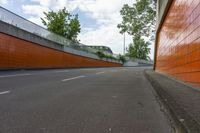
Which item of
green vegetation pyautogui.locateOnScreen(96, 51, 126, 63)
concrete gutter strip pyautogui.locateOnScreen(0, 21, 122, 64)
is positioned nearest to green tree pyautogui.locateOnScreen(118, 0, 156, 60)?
concrete gutter strip pyautogui.locateOnScreen(0, 21, 122, 64)

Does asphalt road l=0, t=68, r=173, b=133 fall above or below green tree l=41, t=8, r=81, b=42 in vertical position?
below

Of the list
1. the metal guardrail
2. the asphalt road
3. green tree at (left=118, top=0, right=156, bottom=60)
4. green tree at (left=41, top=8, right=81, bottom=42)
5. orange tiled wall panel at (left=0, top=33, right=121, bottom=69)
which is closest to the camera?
the asphalt road

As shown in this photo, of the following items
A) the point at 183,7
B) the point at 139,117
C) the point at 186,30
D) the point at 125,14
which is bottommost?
the point at 139,117

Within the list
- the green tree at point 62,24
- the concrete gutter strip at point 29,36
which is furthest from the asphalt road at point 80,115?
the green tree at point 62,24

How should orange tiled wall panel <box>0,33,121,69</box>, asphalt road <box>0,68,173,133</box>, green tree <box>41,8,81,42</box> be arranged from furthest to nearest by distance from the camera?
1. green tree <box>41,8,81,42</box>
2. orange tiled wall panel <box>0,33,121,69</box>
3. asphalt road <box>0,68,173,133</box>

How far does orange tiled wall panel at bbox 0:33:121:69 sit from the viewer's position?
23809 mm

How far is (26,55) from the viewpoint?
91.8ft

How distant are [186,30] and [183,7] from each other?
5.12ft

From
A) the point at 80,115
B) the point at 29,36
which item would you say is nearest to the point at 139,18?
the point at 29,36

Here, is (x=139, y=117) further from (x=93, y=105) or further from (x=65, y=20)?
(x=65, y=20)

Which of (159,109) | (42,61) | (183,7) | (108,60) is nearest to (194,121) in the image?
(159,109)

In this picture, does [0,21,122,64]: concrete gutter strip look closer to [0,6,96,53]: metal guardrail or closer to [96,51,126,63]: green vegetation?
[0,6,96,53]: metal guardrail

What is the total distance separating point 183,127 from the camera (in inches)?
168

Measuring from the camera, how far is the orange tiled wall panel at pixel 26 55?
23809 mm
